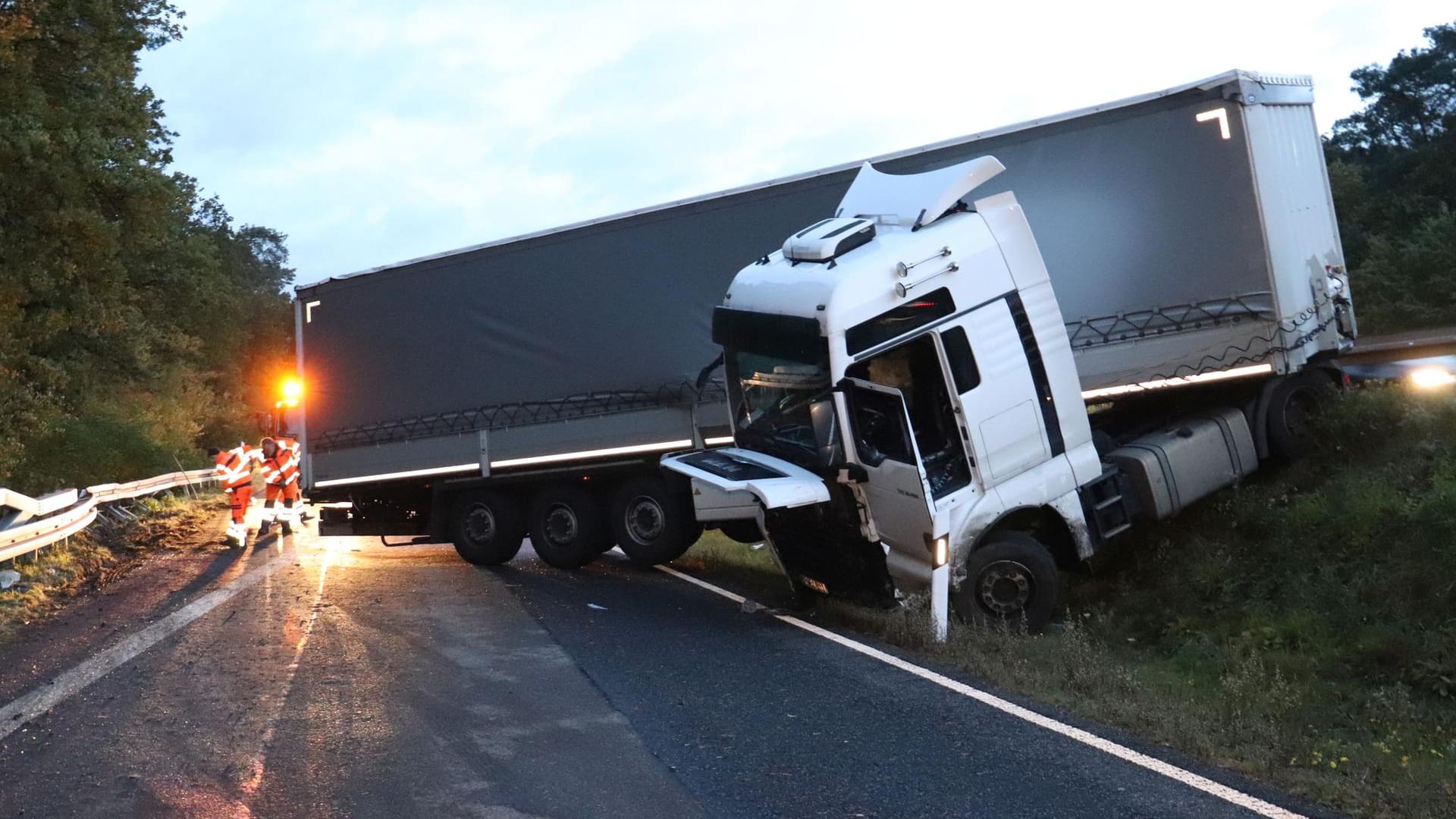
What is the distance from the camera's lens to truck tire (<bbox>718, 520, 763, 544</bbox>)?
10930mm

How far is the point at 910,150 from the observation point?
35.9ft

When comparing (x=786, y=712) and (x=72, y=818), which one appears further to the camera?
(x=786, y=712)

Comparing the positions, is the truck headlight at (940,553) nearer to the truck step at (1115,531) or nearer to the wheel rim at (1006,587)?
the wheel rim at (1006,587)

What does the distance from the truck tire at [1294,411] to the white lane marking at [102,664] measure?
28.9 ft

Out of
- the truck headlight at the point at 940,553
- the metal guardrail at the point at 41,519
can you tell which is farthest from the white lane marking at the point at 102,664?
the truck headlight at the point at 940,553

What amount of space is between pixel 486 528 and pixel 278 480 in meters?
5.95

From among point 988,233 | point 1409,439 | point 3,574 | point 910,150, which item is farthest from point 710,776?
point 3,574

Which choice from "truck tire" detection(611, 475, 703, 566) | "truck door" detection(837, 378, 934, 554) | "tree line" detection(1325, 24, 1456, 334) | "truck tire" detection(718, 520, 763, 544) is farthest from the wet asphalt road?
"tree line" detection(1325, 24, 1456, 334)

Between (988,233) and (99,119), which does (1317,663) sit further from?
(99,119)

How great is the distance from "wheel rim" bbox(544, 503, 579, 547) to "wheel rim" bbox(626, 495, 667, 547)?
688 millimetres

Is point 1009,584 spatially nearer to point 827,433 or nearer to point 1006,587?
point 1006,587

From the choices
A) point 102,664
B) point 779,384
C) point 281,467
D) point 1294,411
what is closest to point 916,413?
point 779,384

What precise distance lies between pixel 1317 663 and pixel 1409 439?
3227 millimetres

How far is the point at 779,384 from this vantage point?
376 inches
